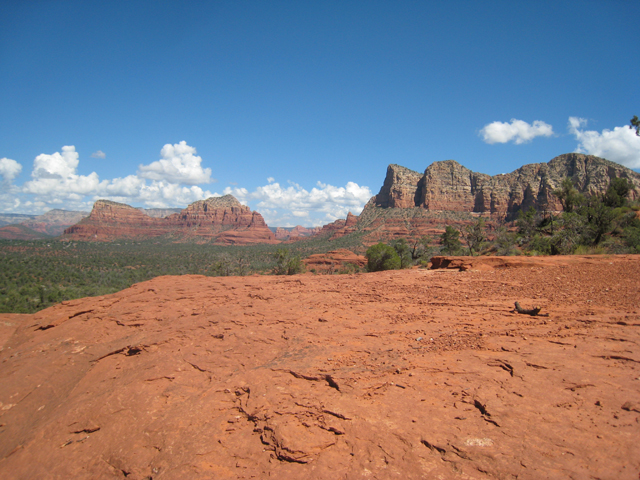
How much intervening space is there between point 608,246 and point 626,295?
56.9 feet

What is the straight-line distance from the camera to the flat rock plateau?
3.75 meters

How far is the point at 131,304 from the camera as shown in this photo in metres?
10.6

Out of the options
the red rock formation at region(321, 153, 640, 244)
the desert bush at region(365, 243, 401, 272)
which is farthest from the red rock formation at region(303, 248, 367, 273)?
the red rock formation at region(321, 153, 640, 244)

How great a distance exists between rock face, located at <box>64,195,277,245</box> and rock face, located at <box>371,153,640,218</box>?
7974 centimetres

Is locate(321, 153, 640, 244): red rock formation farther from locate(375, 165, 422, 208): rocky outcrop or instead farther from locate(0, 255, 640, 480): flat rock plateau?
locate(0, 255, 640, 480): flat rock plateau

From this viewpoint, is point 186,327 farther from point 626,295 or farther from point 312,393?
point 626,295

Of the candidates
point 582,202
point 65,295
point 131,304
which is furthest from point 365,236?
point 131,304

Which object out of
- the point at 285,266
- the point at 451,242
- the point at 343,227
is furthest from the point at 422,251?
the point at 343,227

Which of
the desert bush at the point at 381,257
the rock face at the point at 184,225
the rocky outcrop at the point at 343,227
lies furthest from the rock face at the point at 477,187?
the desert bush at the point at 381,257

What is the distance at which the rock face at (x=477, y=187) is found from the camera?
347 feet

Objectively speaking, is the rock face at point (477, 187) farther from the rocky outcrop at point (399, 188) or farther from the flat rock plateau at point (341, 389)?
the flat rock plateau at point (341, 389)

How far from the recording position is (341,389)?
5008 millimetres

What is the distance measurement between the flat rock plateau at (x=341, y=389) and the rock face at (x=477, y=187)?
4585 inches

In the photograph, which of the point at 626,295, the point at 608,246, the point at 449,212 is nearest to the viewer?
the point at 626,295
